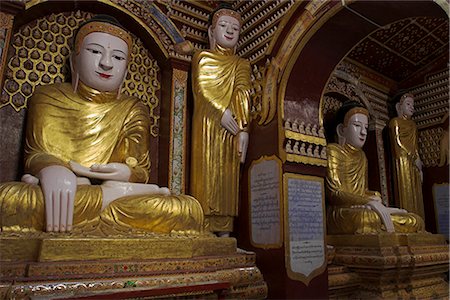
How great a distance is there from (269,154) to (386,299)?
1860 millimetres

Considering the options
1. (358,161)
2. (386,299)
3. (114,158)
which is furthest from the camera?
(358,161)

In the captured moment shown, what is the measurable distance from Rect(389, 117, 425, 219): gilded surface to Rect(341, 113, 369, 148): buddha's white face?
97cm

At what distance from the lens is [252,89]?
3.99 m

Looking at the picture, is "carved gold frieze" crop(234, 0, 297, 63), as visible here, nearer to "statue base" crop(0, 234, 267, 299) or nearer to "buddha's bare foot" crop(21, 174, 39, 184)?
"statue base" crop(0, 234, 267, 299)

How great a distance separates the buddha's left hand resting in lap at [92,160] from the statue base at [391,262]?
5.96 feet

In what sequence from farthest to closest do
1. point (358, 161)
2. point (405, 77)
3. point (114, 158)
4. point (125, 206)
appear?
1. point (405, 77)
2. point (358, 161)
3. point (114, 158)
4. point (125, 206)

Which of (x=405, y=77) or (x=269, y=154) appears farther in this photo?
(x=405, y=77)

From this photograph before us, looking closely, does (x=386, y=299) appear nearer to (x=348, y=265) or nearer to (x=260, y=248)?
(x=348, y=265)

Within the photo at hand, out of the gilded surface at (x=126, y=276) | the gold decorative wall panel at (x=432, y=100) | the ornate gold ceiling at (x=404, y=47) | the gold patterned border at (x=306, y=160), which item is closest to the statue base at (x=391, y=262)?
the gold patterned border at (x=306, y=160)

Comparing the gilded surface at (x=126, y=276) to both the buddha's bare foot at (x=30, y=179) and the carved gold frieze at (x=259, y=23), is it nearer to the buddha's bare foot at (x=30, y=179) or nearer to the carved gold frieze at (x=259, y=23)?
the buddha's bare foot at (x=30, y=179)

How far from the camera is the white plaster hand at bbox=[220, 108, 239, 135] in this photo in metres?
3.82

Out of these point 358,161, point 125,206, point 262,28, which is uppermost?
point 262,28

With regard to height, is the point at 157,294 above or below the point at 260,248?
below

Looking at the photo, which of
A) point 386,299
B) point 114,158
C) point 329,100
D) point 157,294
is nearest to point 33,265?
point 157,294
